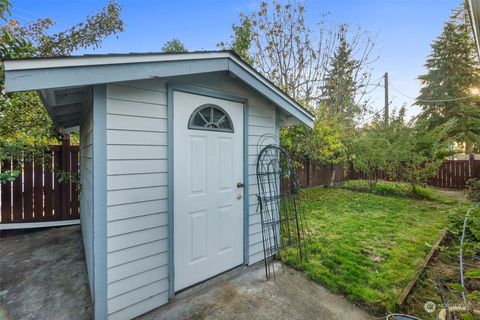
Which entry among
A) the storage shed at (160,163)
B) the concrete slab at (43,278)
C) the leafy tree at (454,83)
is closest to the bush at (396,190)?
the storage shed at (160,163)

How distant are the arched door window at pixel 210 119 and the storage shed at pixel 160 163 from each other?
1 cm

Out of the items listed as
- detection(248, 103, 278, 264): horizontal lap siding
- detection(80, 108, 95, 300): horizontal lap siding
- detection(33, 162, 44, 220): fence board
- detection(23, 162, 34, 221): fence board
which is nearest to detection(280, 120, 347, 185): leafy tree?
detection(248, 103, 278, 264): horizontal lap siding

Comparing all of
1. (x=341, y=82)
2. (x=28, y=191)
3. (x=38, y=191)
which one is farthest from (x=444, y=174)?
(x=28, y=191)

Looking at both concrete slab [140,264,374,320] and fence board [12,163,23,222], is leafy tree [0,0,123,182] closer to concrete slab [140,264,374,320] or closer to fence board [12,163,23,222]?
fence board [12,163,23,222]

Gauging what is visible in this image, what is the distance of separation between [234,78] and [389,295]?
306 cm

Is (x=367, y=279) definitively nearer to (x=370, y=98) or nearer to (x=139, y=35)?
(x=370, y=98)

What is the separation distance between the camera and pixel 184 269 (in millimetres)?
2533

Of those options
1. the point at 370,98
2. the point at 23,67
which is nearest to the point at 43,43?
the point at 23,67

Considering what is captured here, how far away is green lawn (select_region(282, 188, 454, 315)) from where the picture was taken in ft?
8.57

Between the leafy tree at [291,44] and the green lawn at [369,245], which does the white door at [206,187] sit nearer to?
the green lawn at [369,245]

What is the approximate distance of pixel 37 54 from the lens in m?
4.47

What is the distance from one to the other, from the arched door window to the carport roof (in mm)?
441

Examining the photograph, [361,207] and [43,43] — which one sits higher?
[43,43]

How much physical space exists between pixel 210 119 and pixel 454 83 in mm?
18266
